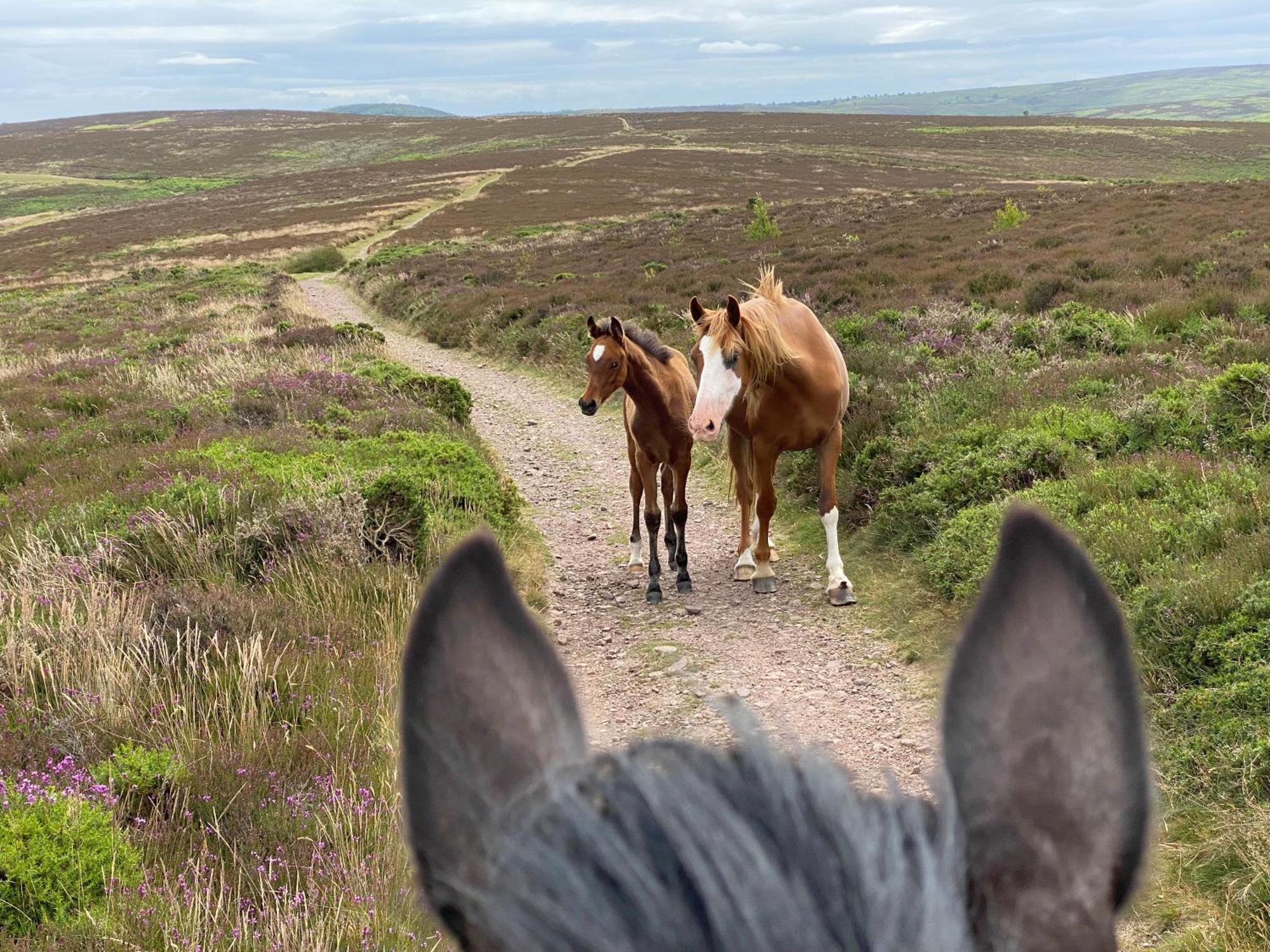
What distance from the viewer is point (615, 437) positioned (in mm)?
11766

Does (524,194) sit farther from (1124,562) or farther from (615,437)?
(1124,562)

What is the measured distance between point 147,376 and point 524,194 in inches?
1770

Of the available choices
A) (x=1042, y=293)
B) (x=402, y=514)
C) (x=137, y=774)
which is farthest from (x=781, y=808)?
(x=1042, y=293)

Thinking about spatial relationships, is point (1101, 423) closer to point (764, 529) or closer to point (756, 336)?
point (764, 529)

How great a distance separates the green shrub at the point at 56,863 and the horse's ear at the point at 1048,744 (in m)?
2.68

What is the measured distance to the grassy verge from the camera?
2.64 meters

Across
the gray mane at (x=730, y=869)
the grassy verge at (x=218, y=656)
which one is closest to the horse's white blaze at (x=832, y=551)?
the grassy verge at (x=218, y=656)

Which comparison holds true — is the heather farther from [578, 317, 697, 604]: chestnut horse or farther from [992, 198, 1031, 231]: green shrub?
[578, 317, 697, 604]: chestnut horse

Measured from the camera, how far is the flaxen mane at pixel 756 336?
565 centimetres

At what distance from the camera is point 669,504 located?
7.80 metres

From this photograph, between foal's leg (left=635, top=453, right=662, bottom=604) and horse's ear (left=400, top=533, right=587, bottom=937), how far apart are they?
19.3 ft

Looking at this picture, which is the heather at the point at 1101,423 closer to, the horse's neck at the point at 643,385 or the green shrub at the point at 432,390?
the horse's neck at the point at 643,385

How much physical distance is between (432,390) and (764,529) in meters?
6.62

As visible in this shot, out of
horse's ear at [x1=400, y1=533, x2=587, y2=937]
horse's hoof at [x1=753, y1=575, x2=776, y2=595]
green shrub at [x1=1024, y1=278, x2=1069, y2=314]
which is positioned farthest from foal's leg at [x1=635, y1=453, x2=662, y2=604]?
green shrub at [x1=1024, y1=278, x2=1069, y2=314]
